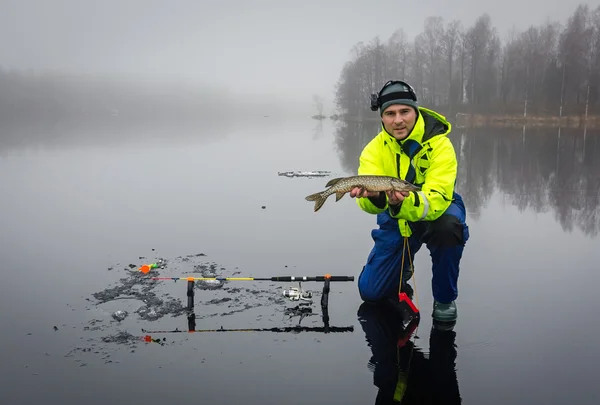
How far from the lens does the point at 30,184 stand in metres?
16.4

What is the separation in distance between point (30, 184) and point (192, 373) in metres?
14.4

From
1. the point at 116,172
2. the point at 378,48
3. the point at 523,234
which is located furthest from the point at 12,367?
the point at 378,48

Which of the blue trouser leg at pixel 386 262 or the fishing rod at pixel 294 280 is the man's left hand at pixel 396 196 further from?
the fishing rod at pixel 294 280

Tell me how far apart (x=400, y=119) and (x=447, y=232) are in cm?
126

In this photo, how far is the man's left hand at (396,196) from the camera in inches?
196

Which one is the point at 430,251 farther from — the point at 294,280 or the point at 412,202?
the point at 294,280

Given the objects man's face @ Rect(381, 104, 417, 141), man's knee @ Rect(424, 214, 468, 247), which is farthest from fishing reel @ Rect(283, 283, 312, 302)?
man's face @ Rect(381, 104, 417, 141)

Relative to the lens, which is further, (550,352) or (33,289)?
(33,289)

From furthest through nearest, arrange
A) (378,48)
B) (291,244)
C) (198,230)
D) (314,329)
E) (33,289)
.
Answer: (378,48)
(198,230)
(291,244)
(33,289)
(314,329)

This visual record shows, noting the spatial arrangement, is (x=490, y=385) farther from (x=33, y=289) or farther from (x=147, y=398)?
(x=33, y=289)

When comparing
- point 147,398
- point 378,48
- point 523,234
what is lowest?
point 147,398

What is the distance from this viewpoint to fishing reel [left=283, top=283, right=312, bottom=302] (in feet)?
19.9

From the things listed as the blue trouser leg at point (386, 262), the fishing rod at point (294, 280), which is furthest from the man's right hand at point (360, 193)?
the fishing rod at point (294, 280)

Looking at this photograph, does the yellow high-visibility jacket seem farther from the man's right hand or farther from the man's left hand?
the man's right hand
